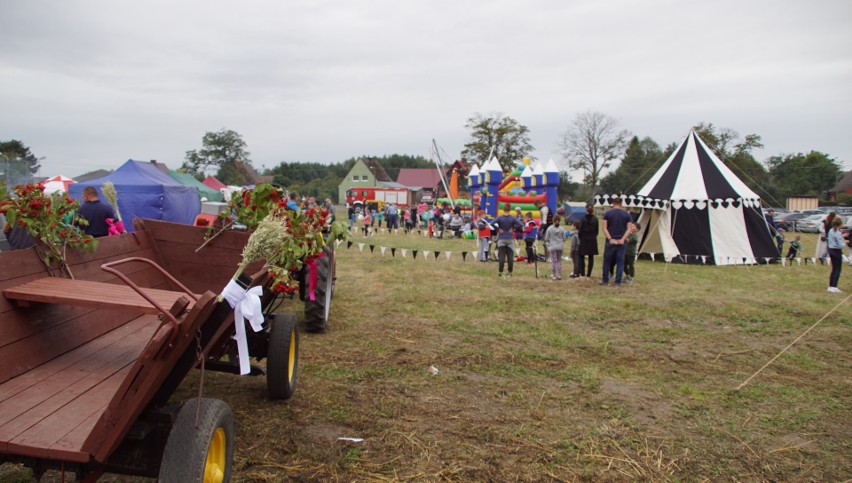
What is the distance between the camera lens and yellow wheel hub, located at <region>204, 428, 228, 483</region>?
267cm

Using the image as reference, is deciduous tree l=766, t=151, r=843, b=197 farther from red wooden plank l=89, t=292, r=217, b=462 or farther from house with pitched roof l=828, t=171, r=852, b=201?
red wooden plank l=89, t=292, r=217, b=462

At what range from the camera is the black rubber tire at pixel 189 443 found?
2.30 metres

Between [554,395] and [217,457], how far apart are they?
2979 mm

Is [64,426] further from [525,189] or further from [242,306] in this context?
[525,189]

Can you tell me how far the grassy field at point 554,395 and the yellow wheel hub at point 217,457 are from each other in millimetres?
476

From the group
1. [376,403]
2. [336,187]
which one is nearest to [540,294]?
[376,403]

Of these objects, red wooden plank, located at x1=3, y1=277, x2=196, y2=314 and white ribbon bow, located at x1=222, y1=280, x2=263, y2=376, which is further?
red wooden plank, located at x1=3, y1=277, x2=196, y2=314

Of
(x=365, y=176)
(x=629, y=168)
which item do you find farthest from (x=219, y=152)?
(x=629, y=168)

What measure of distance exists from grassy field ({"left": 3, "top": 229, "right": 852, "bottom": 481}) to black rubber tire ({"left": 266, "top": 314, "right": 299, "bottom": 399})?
0.15 meters

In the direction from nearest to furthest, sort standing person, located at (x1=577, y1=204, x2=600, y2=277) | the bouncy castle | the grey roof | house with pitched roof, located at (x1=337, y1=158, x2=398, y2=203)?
standing person, located at (x1=577, y1=204, x2=600, y2=277) → the bouncy castle → the grey roof → house with pitched roof, located at (x1=337, y1=158, x2=398, y2=203)

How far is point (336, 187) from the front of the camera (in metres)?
77.1

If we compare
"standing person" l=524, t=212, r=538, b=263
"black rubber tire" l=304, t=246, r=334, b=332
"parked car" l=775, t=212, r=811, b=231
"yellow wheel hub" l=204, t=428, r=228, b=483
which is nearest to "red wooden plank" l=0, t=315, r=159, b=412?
"yellow wheel hub" l=204, t=428, r=228, b=483

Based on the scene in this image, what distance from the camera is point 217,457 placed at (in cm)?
275

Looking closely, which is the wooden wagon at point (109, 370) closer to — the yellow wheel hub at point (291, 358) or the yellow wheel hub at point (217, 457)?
the yellow wheel hub at point (217, 457)
